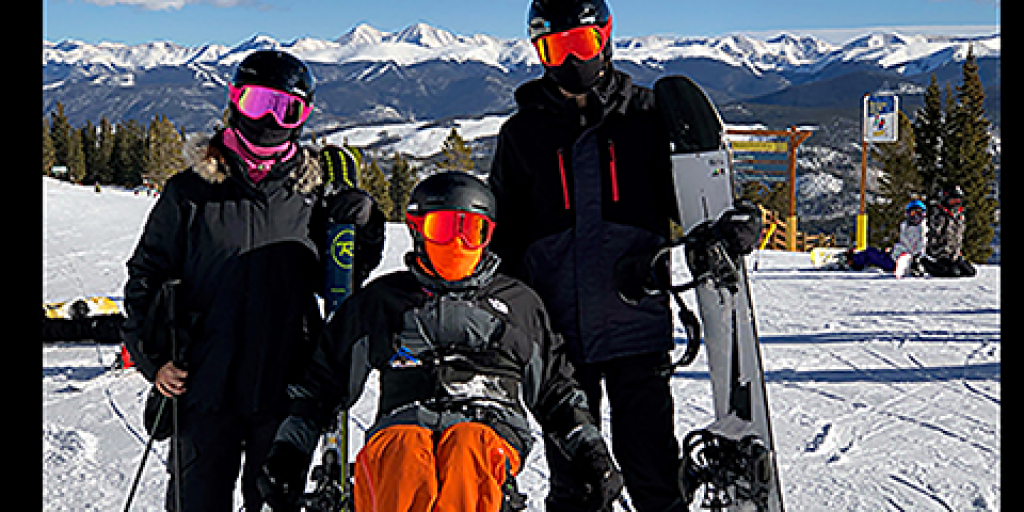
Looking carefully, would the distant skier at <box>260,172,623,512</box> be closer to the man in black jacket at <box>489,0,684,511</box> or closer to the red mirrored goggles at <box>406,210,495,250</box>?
the red mirrored goggles at <box>406,210,495,250</box>

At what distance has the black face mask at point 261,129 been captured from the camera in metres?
2.53

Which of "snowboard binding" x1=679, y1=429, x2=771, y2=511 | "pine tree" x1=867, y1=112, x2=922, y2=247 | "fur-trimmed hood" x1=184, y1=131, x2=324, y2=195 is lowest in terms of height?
"snowboard binding" x1=679, y1=429, x2=771, y2=511

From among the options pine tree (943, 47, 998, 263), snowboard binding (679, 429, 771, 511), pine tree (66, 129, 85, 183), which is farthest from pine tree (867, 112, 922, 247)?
pine tree (66, 129, 85, 183)

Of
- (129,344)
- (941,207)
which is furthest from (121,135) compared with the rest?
(129,344)

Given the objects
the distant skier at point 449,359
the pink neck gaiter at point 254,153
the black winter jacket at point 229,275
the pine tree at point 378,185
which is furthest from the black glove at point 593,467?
the pine tree at point 378,185

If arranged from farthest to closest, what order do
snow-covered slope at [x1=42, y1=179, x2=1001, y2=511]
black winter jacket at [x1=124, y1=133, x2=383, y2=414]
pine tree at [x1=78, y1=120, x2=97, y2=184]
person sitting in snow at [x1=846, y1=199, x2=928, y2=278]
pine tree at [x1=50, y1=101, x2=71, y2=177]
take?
pine tree at [x1=78, y1=120, x2=97, y2=184]
pine tree at [x1=50, y1=101, x2=71, y2=177]
person sitting in snow at [x1=846, y1=199, x2=928, y2=278]
snow-covered slope at [x1=42, y1=179, x2=1001, y2=511]
black winter jacket at [x1=124, y1=133, x2=383, y2=414]

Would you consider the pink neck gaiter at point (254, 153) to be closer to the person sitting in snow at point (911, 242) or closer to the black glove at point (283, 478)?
the black glove at point (283, 478)

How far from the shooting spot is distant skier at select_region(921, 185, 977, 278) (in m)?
11.8

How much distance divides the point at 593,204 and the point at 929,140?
114 feet

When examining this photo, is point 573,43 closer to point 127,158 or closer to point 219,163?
point 219,163

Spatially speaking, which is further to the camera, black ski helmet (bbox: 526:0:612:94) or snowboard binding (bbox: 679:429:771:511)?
snowboard binding (bbox: 679:429:771:511)

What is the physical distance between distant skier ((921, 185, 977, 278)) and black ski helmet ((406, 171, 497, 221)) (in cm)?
1140

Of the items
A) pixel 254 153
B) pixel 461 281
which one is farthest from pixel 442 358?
pixel 254 153

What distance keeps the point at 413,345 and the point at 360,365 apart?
19cm
